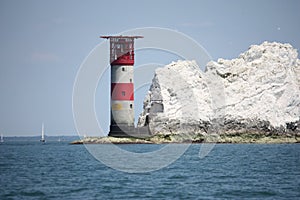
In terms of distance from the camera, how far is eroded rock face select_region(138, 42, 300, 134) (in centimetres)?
7162

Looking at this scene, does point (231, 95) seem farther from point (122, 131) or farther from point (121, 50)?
point (122, 131)

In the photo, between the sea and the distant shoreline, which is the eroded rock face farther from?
the sea

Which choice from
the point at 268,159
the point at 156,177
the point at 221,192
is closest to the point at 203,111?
the point at 268,159

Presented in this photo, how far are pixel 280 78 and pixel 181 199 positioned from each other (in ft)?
166

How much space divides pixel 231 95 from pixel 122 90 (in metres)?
14.7

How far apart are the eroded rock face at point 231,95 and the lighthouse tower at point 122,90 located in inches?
266

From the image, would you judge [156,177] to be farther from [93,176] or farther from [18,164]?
[18,164]

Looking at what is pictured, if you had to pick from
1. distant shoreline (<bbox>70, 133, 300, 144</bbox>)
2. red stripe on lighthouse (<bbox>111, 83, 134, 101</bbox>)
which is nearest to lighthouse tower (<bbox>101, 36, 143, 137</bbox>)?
red stripe on lighthouse (<bbox>111, 83, 134, 101</bbox>)

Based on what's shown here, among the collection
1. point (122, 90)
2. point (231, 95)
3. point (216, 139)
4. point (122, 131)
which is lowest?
point (216, 139)

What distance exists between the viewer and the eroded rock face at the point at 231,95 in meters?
71.6

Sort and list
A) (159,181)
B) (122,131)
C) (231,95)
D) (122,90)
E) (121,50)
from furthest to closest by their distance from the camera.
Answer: (231,95) < (121,50) < (122,131) < (122,90) < (159,181)

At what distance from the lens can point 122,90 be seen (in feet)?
217

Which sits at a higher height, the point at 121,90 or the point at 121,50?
the point at 121,50

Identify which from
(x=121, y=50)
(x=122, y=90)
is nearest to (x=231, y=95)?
(x=121, y=50)
